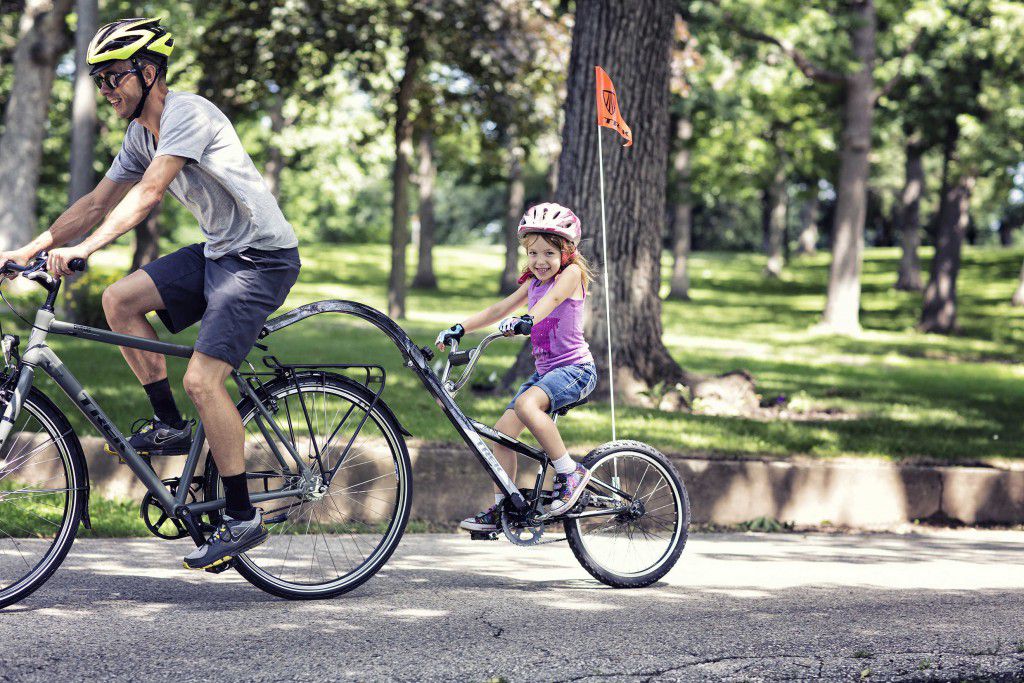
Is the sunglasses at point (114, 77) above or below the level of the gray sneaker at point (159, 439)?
above

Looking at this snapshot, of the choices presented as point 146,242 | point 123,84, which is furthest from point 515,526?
point 146,242

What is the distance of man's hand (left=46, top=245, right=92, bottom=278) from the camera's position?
4020mm

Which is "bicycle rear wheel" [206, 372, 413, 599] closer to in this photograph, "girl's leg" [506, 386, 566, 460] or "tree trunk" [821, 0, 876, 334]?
"girl's leg" [506, 386, 566, 460]

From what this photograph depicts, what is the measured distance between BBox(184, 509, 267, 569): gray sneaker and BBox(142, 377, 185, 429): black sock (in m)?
0.45

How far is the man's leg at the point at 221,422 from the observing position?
4.23 metres

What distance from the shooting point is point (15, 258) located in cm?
412

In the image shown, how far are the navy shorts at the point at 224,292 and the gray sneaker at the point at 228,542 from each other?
61 centimetres

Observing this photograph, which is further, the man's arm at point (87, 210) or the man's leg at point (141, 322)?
the man's arm at point (87, 210)

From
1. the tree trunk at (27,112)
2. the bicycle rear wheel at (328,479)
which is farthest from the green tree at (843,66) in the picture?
the bicycle rear wheel at (328,479)

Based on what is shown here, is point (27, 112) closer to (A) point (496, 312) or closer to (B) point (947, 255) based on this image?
(A) point (496, 312)

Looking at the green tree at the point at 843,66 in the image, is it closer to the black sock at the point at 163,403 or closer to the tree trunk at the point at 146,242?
the tree trunk at the point at 146,242

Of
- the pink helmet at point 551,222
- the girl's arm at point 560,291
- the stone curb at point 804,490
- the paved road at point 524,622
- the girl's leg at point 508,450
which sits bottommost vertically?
the paved road at point 524,622

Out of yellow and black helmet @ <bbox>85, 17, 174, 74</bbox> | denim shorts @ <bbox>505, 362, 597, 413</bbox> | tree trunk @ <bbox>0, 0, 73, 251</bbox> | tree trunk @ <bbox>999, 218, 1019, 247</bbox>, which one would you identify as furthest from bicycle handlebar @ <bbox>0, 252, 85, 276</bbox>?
tree trunk @ <bbox>999, 218, 1019, 247</bbox>

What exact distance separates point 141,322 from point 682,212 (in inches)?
1070
